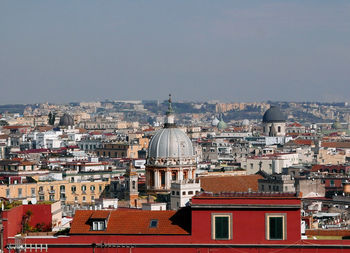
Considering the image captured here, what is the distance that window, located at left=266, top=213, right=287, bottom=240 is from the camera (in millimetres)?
31750

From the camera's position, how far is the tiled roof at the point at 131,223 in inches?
1275

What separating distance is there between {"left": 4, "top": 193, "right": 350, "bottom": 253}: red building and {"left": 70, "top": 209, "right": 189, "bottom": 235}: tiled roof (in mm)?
26

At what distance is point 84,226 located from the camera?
3294 centimetres

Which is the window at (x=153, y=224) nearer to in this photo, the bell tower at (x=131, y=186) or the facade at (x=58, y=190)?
the bell tower at (x=131, y=186)

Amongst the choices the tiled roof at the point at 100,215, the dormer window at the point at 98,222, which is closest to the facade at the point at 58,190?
the tiled roof at the point at 100,215

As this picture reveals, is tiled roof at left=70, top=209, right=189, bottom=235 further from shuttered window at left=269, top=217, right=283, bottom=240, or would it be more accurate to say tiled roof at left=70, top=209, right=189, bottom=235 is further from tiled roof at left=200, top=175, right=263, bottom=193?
tiled roof at left=200, top=175, right=263, bottom=193

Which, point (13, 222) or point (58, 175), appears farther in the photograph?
point (58, 175)

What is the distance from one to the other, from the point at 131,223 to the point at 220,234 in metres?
2.51

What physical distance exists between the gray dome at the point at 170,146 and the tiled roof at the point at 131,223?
110 ft

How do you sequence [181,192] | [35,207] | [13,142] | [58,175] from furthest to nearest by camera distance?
[13,142] < [58,175] < [181,192] < [35,207]

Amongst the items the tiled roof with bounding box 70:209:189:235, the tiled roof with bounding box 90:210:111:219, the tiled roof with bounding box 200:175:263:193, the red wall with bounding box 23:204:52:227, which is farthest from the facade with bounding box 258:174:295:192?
the tiled roof with bounding box 90:210:111:219

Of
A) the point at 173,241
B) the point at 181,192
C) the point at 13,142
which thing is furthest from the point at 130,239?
the point at 13,142

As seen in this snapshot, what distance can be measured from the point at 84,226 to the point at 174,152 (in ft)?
113

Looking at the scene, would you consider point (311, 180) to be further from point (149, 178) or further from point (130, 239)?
point (130, 239)
